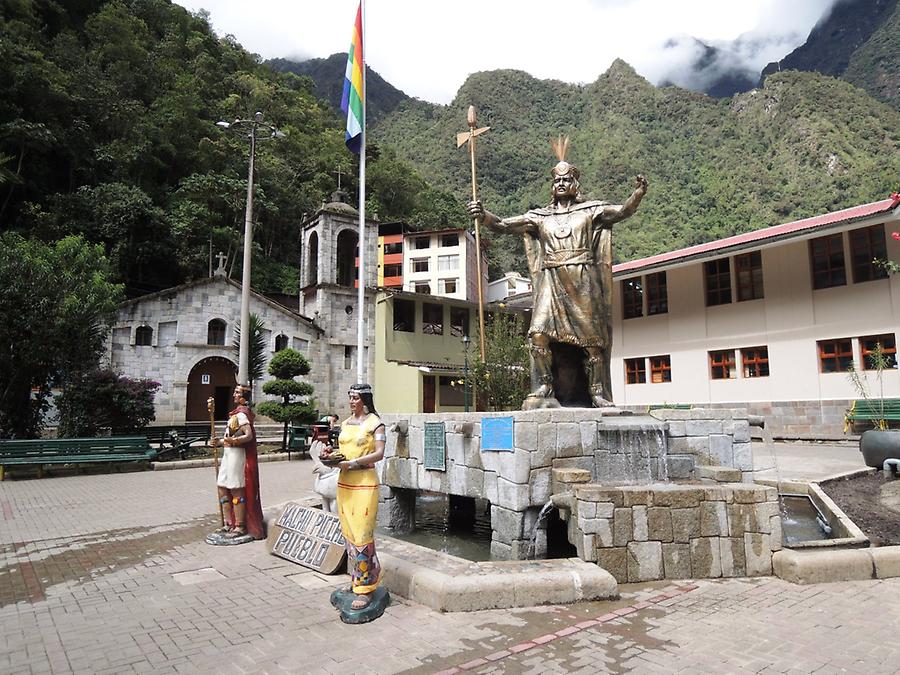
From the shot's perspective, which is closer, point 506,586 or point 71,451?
point 506,586

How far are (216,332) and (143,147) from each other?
15.9 metres

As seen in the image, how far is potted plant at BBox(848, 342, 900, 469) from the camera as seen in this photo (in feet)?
36.0

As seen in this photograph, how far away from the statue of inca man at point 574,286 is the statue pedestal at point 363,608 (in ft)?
11.3

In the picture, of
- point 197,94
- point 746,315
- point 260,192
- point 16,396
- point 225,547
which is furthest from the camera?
point 197,94

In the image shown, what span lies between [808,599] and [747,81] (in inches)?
5902

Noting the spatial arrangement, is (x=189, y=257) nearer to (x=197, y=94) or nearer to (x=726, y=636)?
(x=197, y=94)

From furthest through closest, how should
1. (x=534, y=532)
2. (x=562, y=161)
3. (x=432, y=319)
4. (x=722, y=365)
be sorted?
1. (x=432, y=319)
2. (x=722, y=365)
3. (x=562, y=161)
4. (x=534, y=532)

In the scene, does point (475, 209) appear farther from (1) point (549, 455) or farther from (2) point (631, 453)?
(2) point (631, 453)

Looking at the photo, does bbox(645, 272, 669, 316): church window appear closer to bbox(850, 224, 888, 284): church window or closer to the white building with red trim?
the white building with red trim

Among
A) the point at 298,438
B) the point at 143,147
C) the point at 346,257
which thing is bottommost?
the point at 298,438

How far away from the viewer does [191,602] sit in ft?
16.4

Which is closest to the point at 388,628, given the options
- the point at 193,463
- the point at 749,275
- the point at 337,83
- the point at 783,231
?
the point at 193,463

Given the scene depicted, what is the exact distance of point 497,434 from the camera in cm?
647

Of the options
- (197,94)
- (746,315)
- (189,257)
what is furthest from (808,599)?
(197,94)
